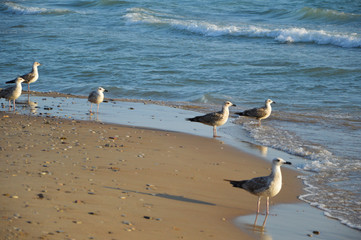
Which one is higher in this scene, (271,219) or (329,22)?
(329,22)

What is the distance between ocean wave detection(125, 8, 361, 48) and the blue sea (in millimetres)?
58

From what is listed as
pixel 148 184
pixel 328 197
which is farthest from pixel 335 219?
pixel 148 184

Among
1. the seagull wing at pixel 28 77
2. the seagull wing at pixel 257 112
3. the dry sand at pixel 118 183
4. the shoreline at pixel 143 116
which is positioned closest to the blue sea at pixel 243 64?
the seagull wing at pixel 257 112

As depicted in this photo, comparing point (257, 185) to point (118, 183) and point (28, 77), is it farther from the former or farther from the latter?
point (28, 77)

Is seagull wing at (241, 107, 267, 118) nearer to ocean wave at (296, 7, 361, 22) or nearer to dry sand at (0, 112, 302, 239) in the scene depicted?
dry sand at (0, 112, 302, 239)

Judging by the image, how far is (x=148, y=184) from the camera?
23.2ft

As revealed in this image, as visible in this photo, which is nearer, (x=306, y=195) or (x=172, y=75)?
(x=306, y=195)

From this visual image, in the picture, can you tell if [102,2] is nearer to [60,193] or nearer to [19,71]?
[19,71]

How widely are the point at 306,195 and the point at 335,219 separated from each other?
88cm

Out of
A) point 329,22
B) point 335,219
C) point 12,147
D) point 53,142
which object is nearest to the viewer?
point 335,219

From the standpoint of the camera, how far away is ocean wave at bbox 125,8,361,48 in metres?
23.7

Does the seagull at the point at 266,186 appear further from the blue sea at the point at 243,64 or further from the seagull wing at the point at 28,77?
the seagull wing at the point at 28,77

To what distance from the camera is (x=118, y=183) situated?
6.89m

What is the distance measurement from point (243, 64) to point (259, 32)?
7.24m
